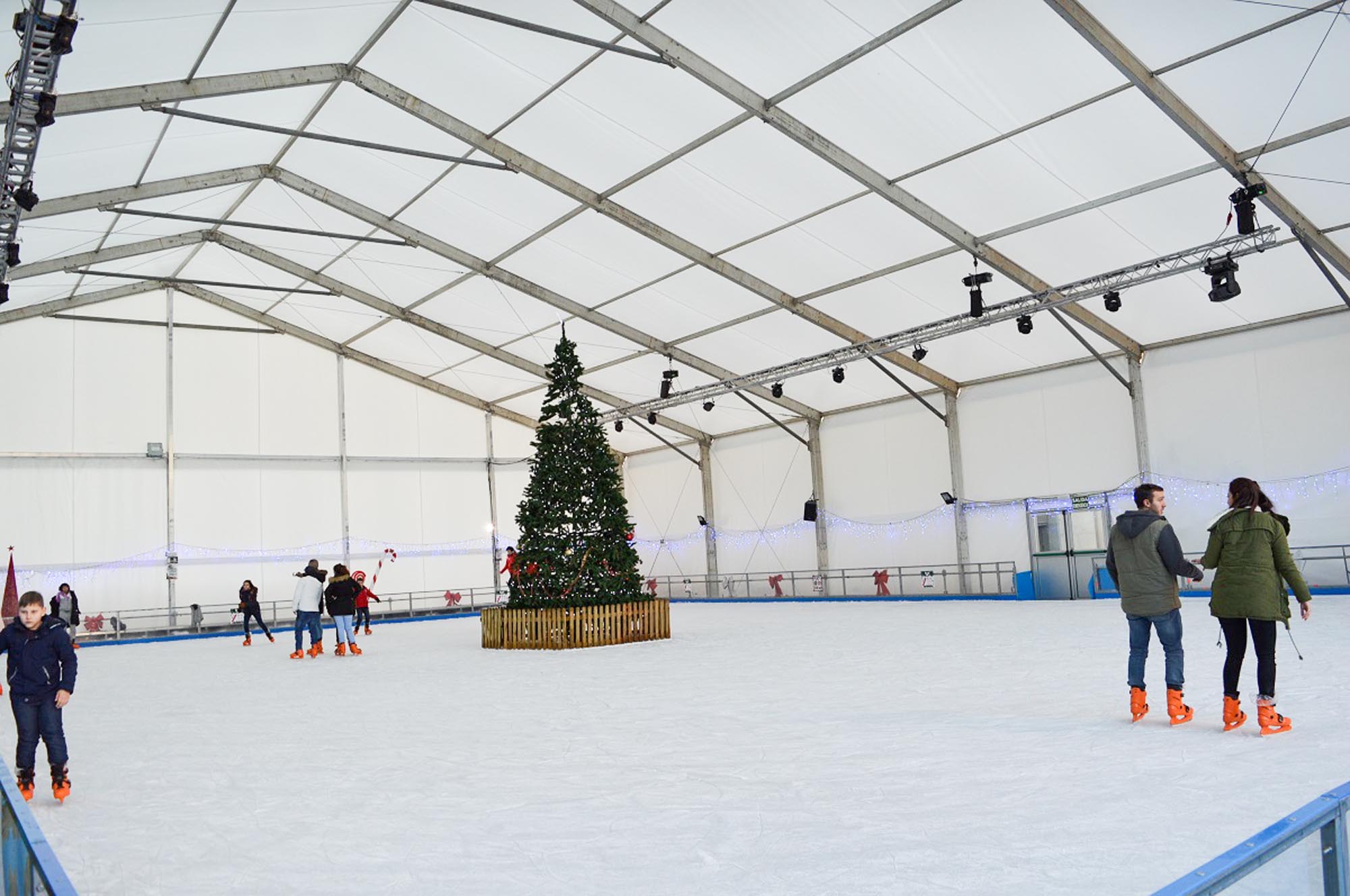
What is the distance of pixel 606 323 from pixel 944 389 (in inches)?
311

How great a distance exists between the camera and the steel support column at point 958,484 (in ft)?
75.3

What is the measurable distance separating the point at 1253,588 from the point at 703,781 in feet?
10.2

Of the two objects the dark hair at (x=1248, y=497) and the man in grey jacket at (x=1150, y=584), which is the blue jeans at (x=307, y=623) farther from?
the dark hair at (x=1248, y=497)

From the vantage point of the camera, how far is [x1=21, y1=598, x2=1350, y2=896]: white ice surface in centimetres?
361

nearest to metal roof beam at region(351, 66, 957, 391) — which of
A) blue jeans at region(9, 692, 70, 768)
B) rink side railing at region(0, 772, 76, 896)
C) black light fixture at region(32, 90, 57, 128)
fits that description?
black light fixture at region(32, 90, 57, 128)

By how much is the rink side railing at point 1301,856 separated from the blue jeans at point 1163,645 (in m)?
3.96

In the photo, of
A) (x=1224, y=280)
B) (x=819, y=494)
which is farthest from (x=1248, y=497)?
(x=819, y=494)

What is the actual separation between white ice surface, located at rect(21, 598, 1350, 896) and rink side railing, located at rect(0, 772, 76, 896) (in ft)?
4.82

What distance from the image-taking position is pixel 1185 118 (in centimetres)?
1227

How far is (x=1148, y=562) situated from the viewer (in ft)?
19.0

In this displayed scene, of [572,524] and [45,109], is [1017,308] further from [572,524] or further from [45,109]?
[45,109]

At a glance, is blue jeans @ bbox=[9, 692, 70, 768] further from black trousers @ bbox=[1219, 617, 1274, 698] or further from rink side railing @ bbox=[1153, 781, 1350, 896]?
black trousers @ bbox=[1219, 617, 1274, 698]

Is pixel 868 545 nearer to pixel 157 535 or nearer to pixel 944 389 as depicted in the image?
pixel 944 389

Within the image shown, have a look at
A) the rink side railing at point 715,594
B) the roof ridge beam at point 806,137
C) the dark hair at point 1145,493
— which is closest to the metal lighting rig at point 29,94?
the roof ridge beam at point 806,137
